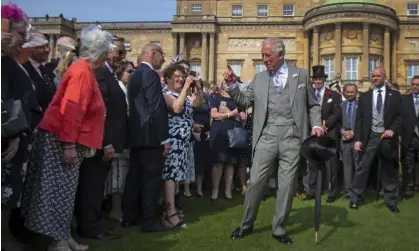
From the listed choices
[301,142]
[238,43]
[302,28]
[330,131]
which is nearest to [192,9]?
[238,43]

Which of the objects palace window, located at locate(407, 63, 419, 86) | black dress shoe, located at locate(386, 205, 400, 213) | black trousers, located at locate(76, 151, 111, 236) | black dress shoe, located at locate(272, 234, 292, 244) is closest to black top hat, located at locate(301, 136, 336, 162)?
black dress shoe, located at locate(272, 234, 292, 244)

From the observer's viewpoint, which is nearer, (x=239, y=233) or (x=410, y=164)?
(x=239, y=233)

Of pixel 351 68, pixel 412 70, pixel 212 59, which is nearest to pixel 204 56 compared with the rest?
pixel 212 59

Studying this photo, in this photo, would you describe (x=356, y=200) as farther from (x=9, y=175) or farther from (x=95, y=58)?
(x=9, y=175)

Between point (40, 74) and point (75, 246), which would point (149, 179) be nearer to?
point (75, 246)

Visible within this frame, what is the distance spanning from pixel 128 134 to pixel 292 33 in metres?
41.6

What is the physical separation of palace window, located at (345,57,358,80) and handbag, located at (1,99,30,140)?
4099 centimetres

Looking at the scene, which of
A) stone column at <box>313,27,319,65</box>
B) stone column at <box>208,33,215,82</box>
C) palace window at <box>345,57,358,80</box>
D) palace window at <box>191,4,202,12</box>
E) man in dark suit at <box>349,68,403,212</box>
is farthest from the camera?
palace window at <box>191,4,202,12</box>

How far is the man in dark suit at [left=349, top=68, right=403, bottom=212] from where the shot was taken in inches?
318

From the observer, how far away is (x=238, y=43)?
4609 cm

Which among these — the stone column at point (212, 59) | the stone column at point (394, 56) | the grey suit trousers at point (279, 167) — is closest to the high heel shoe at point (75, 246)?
the grey suit trousers at point (279, 167)

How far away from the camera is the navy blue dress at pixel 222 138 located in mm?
8898

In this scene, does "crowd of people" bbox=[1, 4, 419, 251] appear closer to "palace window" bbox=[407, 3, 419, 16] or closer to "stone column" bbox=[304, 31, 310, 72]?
"stone column" bbox=[304, 31, 310, 72]

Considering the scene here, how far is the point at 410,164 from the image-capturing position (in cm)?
986
